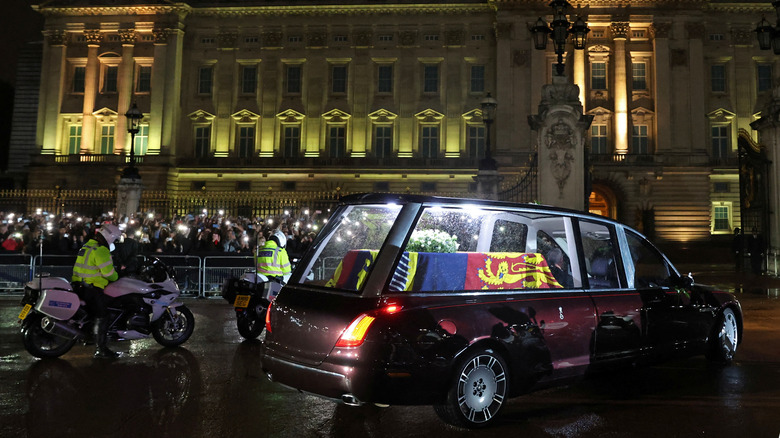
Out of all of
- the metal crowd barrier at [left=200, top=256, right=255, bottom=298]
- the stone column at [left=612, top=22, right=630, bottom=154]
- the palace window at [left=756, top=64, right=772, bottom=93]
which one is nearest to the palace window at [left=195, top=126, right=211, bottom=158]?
the stone column at [left=612, top=22, right=630, bottom=154]

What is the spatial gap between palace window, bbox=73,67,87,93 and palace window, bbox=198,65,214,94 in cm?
873

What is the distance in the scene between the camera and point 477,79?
4100 centimetres

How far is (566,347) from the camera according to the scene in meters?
4.90

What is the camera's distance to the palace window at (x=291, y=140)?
139 ft

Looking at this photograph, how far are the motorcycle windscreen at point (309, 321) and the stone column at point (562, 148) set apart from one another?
8311mm

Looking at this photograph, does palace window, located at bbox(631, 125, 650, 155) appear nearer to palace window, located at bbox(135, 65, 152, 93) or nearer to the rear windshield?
palace window, located at bbox(135, 65, 152, 93)

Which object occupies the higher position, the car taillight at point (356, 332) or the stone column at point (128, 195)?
the stone column at point (128, 195)

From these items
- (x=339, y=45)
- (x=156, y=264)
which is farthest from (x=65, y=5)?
(x=156, y=264)

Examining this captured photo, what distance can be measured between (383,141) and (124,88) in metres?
19.3

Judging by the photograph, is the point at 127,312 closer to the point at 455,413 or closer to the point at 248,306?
the point at 248,306

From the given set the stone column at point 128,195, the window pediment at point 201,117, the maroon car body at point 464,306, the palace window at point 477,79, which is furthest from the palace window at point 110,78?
the maroon car body at point 464,306

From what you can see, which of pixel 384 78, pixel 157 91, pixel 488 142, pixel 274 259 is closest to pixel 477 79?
pixel 384 78

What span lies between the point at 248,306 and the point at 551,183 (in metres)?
6.79

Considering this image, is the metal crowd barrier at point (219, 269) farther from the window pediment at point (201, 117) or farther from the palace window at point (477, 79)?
the window pediment at point (201, 117)
